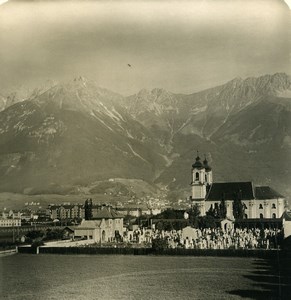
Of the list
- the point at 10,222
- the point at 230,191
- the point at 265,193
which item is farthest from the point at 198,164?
the point at 10,222

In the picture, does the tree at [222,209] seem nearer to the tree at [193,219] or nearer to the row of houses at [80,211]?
the tree at [193,219]

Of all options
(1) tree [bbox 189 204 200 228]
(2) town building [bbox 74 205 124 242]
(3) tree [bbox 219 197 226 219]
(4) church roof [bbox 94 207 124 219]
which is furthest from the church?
(2) town building [bbox 74 205 124 242]

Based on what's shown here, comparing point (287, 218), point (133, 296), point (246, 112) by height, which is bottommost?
point (133, 296)

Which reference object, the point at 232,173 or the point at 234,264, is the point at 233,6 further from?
the point at 232,173

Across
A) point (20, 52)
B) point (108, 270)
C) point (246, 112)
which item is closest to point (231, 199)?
point (246, 112)

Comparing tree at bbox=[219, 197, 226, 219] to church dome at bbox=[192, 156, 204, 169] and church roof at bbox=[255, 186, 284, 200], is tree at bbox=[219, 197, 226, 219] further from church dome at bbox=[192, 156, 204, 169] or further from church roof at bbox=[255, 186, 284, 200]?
church dome at bbox=[192, 156, 204, 169]

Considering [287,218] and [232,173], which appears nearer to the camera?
[287,218]

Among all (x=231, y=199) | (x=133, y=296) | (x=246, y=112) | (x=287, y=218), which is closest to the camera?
(x=133, y=296)
